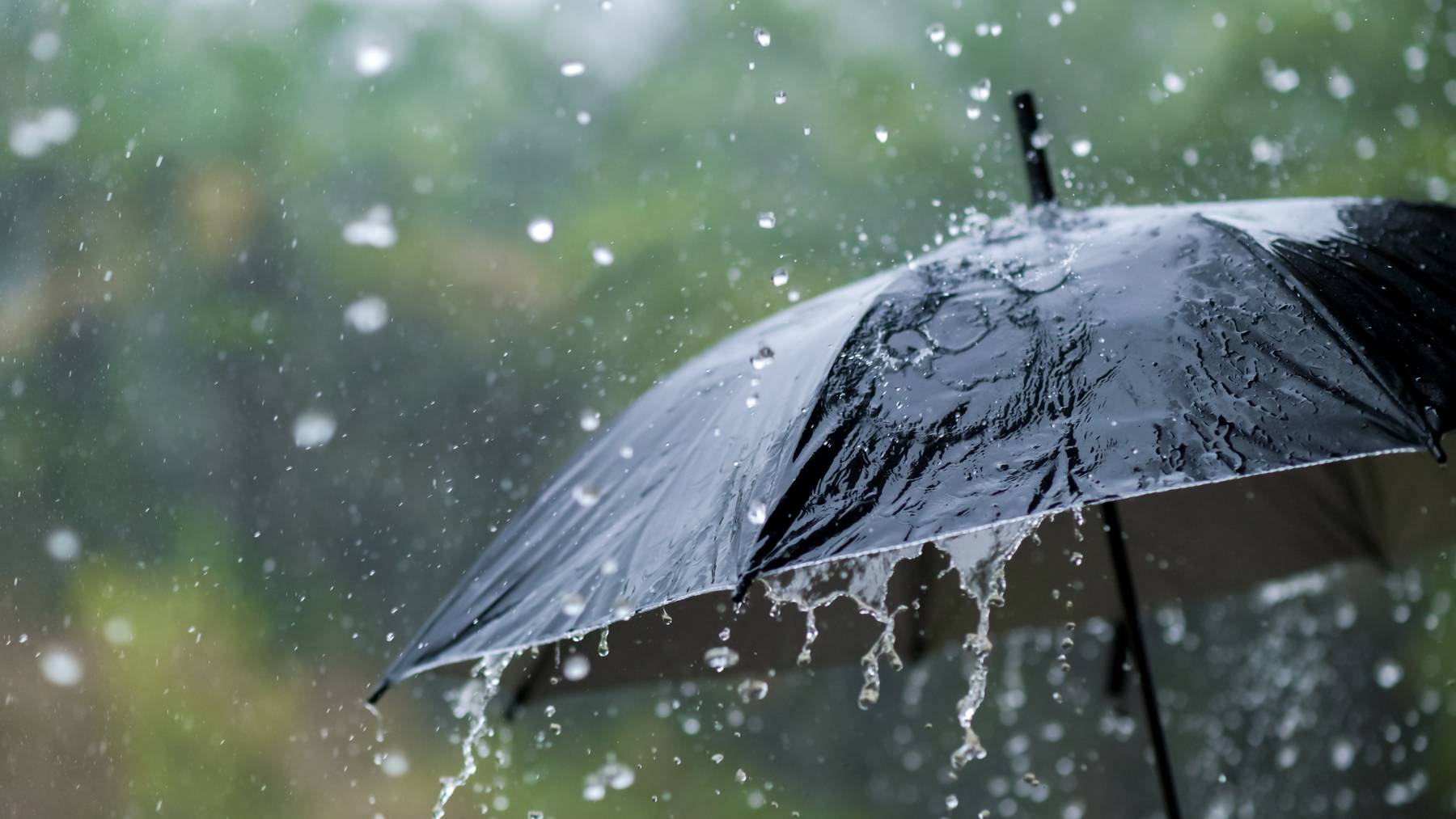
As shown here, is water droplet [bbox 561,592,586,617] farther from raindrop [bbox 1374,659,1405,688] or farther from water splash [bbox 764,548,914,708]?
raindrop [bbox 1374,659,1405,688]

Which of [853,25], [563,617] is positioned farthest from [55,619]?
[563,617]

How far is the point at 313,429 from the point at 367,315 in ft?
2.05

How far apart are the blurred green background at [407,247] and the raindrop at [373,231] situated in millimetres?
23

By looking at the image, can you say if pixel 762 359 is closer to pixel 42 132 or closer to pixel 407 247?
pixel 407 247

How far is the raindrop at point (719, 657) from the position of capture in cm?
200

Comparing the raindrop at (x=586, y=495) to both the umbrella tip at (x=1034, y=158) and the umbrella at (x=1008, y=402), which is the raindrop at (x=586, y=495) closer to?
the umbrella at (x=1008, y=402)

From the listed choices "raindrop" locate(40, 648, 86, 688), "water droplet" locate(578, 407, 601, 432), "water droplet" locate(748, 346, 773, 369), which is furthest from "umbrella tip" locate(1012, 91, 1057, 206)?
"raindrop" locate(40, 648, 86, 688)

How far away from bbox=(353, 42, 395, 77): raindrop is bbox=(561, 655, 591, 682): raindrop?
16.8 ft

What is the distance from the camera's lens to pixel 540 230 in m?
6.45

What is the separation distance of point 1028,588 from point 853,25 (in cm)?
463

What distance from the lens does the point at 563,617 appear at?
132 centimetres

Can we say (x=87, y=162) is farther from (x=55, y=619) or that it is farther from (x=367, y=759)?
(x=367, y=759)

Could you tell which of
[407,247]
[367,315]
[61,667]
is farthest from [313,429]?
[61,667]

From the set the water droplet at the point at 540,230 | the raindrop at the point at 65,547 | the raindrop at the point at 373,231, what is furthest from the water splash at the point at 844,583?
the raindrop at the point at 65,547
